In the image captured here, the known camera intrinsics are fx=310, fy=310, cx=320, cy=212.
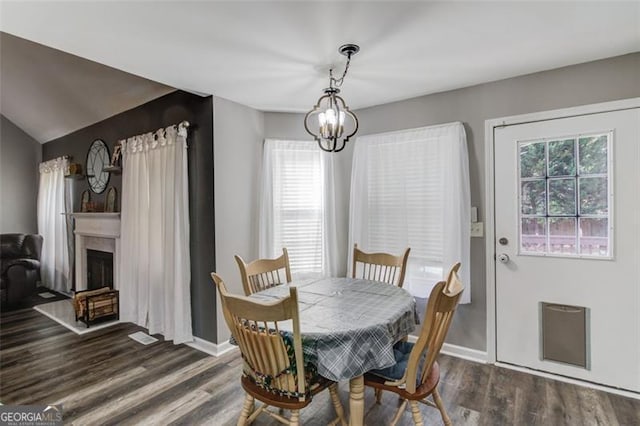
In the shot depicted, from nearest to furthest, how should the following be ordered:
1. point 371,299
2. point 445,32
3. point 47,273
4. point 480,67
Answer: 1. point 445,32
2. point 371,299
3. point 480,67
4. point 47,273

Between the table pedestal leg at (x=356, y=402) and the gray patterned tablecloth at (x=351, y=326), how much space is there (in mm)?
122

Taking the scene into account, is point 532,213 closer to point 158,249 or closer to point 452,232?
point 452,232

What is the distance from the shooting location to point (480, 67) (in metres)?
2.31

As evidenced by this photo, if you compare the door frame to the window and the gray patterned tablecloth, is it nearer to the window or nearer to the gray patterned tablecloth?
the window

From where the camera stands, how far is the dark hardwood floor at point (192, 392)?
6.33 ft

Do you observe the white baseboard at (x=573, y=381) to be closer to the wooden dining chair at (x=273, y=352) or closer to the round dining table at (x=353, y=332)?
the round dining table at (x=353, y=332)

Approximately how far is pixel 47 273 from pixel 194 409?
4.85 metres

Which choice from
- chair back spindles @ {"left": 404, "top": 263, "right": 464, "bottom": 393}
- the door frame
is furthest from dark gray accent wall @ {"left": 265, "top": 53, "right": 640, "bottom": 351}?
chair back spindles @ {"left": 404, "top": 263, "right": 464, "bottom": 393}

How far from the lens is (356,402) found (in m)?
1.52

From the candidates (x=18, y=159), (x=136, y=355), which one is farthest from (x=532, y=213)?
(x=18, y=159)

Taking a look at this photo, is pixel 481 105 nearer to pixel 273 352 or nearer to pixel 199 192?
pixel 273 352

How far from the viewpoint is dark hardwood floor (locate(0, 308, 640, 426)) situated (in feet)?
6.33

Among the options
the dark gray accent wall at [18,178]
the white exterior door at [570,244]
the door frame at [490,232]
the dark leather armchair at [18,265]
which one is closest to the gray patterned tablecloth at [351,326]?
the door frame at [490,232]

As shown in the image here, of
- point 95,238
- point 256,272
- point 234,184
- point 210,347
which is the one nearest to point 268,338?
point 256,272
